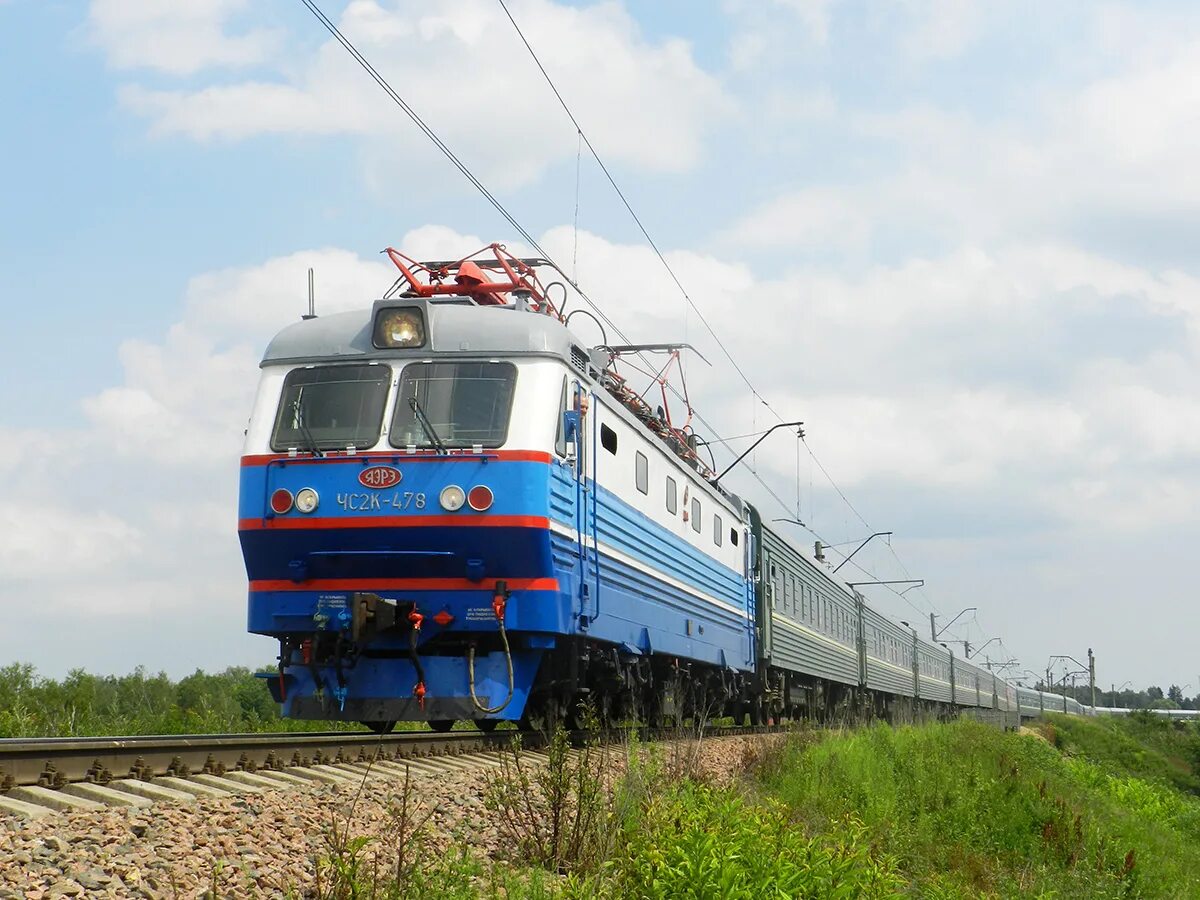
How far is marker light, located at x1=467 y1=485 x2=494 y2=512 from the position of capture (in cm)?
A: 979

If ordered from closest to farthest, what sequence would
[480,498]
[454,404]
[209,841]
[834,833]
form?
1. [209,841]
2. [834,833]
3. [480,498]
4. [454,404]

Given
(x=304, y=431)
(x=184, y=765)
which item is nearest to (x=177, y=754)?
(x=184, y=765)

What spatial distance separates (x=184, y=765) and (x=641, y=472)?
5983mm

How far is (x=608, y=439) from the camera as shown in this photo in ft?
37.7

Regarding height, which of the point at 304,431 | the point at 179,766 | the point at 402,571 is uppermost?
the point at 304,431

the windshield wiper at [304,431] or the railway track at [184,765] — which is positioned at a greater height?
the windshield wiper at [304,431]

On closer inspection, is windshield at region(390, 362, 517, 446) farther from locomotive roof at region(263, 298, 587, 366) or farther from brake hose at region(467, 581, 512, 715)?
brake hose at region(467, 581, 512, 715)

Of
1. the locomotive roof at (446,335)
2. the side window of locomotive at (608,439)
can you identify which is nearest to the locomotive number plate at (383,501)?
the locomotive roof at (446,335)

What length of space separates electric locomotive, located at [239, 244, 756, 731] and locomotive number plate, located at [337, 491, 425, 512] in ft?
0.03

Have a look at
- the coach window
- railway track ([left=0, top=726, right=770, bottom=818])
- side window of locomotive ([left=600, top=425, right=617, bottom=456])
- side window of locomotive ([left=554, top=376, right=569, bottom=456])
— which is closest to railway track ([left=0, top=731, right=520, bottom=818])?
railway track ([left=0, top=726, right=770, bottom=818])

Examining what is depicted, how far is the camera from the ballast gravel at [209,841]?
4.68 metres

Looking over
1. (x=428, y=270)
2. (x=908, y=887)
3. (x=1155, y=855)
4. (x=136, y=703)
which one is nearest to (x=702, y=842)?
(x=908, y=887)

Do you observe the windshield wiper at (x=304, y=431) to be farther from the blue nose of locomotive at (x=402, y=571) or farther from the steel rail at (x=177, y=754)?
the steel rail at (x=177, y=754)

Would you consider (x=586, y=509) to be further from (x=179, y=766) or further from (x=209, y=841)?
(x=209, y=841)
